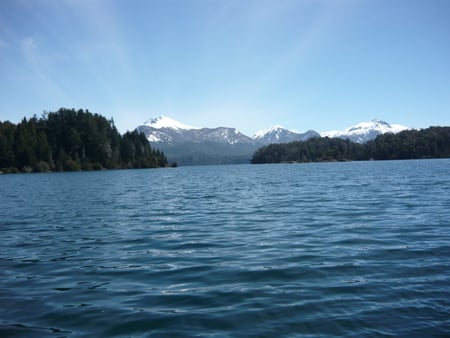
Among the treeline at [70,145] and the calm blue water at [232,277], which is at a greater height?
the treeline at [70,145]

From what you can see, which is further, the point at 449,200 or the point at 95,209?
the point at 95,209

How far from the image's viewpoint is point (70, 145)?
6220 inches

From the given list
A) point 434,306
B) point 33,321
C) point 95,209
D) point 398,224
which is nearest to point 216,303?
point 33,321

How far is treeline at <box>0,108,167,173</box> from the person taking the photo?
136 meters

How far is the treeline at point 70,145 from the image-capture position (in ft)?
447

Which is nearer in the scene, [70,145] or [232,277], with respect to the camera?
[232,277]

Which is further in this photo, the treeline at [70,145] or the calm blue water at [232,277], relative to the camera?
the treeline at [70,145]

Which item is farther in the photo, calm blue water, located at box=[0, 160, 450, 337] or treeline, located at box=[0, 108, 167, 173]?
treeline, located at box=[0, 108, 167, 173]

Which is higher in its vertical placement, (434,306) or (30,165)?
(30,165)

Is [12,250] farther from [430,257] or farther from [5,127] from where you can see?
[5,127]

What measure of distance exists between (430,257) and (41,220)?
21.0 m

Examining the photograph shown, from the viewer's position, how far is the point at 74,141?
15675cm

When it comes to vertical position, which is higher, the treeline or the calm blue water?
the treeline

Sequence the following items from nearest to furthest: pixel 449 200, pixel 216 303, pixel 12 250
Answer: pixel 216 303, pixel 12 250, pixel 449 200
